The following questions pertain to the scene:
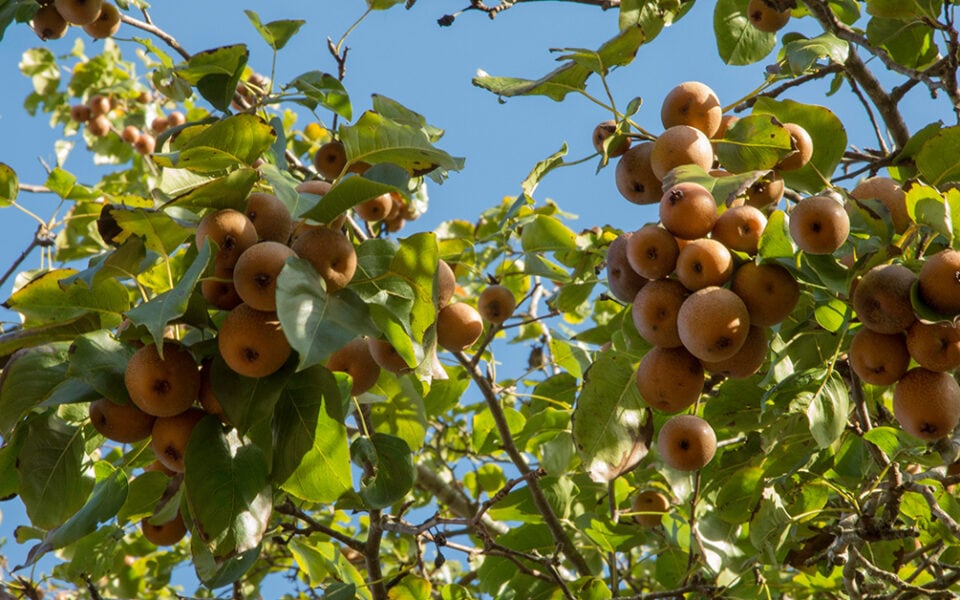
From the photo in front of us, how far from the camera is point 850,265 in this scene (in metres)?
2.12

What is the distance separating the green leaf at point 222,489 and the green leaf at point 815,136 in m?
1.41

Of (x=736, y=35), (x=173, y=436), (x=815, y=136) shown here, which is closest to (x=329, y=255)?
(x=173, y=436)

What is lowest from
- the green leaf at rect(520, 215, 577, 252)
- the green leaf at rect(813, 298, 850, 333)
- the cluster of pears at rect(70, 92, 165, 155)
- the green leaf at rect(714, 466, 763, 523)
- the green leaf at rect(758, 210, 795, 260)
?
the green leaf at rect(714, 466, 763, 523)

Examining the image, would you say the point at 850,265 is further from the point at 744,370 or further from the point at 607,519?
the point at 607,519

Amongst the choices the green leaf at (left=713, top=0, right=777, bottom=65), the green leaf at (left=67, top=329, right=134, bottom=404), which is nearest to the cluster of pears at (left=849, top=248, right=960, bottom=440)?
the green leaf at (left=713, top=0, right=777, bottom=65)

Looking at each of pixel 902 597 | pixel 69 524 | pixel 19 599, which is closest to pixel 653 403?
pixel 902 597

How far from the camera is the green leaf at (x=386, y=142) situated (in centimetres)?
198

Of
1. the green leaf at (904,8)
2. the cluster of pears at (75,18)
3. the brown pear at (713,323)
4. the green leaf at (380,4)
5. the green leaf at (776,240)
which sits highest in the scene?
the cluster of pears at (75,18)

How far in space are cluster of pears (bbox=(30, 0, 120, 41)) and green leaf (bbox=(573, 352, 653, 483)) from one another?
246 centimetres

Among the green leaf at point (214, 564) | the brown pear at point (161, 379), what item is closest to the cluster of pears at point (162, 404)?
the brown pear at point (161, 379)

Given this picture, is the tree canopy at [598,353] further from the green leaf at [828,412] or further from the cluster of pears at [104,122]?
the cluster of pears at [104,122]

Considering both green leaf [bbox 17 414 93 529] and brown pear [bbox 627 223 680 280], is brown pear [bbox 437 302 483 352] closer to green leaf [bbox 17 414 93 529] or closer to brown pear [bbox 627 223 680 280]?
brown pear [bbox 627 223 680 280]

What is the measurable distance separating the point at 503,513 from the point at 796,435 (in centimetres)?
111

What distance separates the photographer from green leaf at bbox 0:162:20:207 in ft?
9.71
